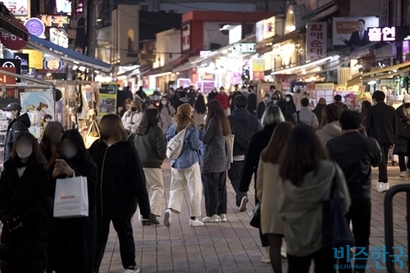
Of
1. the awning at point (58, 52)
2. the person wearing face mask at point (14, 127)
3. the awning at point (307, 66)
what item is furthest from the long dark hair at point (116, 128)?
the awning at point (307, 66)

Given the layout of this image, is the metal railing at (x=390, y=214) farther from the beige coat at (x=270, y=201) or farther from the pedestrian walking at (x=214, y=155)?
the pedestrian walking at (x=214, y=155)

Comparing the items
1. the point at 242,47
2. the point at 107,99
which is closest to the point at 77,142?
the point at 107,99

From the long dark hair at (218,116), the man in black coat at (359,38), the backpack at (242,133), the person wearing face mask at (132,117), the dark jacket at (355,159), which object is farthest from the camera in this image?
the man in black coat at (359,38)

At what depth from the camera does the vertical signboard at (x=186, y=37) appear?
83250mm

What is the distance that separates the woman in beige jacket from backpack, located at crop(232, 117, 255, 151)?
248 inches

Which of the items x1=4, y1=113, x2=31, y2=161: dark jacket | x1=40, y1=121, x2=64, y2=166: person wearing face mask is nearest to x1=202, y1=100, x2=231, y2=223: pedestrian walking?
x1=4, y1=113, x2=31, y2=161: dark jacket

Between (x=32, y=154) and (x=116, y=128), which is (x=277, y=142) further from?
(x=32, y=154)

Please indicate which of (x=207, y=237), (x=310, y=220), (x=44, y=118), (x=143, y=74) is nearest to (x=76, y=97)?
(x=44, y=118)

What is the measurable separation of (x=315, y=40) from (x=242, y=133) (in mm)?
28816

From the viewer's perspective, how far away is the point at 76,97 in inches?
784

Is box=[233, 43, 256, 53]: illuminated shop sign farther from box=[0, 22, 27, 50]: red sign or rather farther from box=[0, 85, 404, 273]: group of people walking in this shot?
box=[0, 85, 404, 273]: group of people walking

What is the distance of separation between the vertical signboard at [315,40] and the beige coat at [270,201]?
34.6 metres

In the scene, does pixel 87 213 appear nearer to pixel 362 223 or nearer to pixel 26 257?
pixel 26 257

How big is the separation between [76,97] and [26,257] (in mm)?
12159
